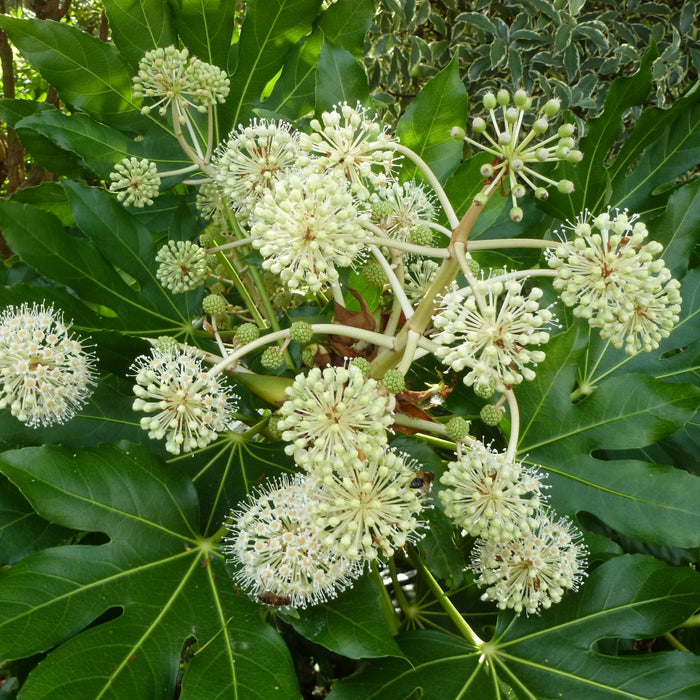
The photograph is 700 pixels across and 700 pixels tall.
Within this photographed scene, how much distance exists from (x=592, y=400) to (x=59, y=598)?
37.2 inches

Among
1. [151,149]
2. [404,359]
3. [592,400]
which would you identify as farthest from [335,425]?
[151,149]

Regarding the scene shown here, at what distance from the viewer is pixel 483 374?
856mm

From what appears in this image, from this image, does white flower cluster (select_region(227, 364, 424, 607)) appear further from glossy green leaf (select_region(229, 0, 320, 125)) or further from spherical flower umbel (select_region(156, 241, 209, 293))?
glossy green leaf (select_region(229, 0, 320, 125))

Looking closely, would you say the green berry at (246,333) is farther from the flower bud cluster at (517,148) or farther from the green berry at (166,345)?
the flower bud cluster at (517,148)

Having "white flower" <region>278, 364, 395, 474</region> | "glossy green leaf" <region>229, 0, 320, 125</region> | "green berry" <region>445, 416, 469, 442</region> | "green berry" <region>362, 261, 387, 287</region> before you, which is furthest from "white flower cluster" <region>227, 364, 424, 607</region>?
"glossy green leaf" <region>229, 0, 320, 125</region>

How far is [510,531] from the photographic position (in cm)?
93

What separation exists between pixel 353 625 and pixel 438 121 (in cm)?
100

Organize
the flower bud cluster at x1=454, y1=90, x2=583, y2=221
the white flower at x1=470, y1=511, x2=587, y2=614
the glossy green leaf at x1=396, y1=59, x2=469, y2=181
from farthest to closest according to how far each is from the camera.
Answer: the glossy green leaf at x1=396, y1=59, x2=469, y2=181 < the white flower at x1=470, y1=511, x2=587, y2=614 < the flower bud cluster at x1=454, y1=90, x2=583, y2=221

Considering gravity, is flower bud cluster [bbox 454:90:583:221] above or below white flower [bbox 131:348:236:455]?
above

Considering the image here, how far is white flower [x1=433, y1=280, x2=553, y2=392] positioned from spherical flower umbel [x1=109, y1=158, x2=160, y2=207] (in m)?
0.77

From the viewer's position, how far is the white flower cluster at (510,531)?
928 mm

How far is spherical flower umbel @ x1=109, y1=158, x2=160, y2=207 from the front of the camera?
1.34 meters

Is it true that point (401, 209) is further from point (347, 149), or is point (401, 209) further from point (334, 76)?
point (334, 76)

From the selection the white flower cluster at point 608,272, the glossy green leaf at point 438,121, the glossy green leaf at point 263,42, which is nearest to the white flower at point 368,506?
the white flower cluster at point 608,272
